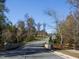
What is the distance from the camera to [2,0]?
5062 cm

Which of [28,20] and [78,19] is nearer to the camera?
[78,19]

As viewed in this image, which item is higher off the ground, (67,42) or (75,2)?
(75,2)

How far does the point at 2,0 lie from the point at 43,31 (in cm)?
12816

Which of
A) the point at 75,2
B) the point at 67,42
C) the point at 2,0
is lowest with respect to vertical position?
the point at 67,42

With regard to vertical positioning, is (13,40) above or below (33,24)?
below

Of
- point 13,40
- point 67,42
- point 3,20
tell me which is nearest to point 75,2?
point 3,20

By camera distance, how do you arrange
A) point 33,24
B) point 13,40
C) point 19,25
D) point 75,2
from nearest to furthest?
point 75,2 < point 13,40 < point 19,25 < point 33,24

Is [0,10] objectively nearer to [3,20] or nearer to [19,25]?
[3,20]

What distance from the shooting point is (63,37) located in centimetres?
6488

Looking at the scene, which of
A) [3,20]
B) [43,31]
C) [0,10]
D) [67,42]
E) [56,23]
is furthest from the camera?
[43,31]

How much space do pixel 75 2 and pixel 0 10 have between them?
2334cm

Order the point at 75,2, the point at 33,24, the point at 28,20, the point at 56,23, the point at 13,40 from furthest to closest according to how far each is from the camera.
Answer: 1. the point at 33,24
2. the point at 28,20
3. the point at 13,40
4. the point at 56,23
5. the point at 75,2

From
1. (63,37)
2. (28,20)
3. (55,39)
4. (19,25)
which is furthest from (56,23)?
(28,20)

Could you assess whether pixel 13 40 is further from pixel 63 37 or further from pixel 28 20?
pixel 28 20
